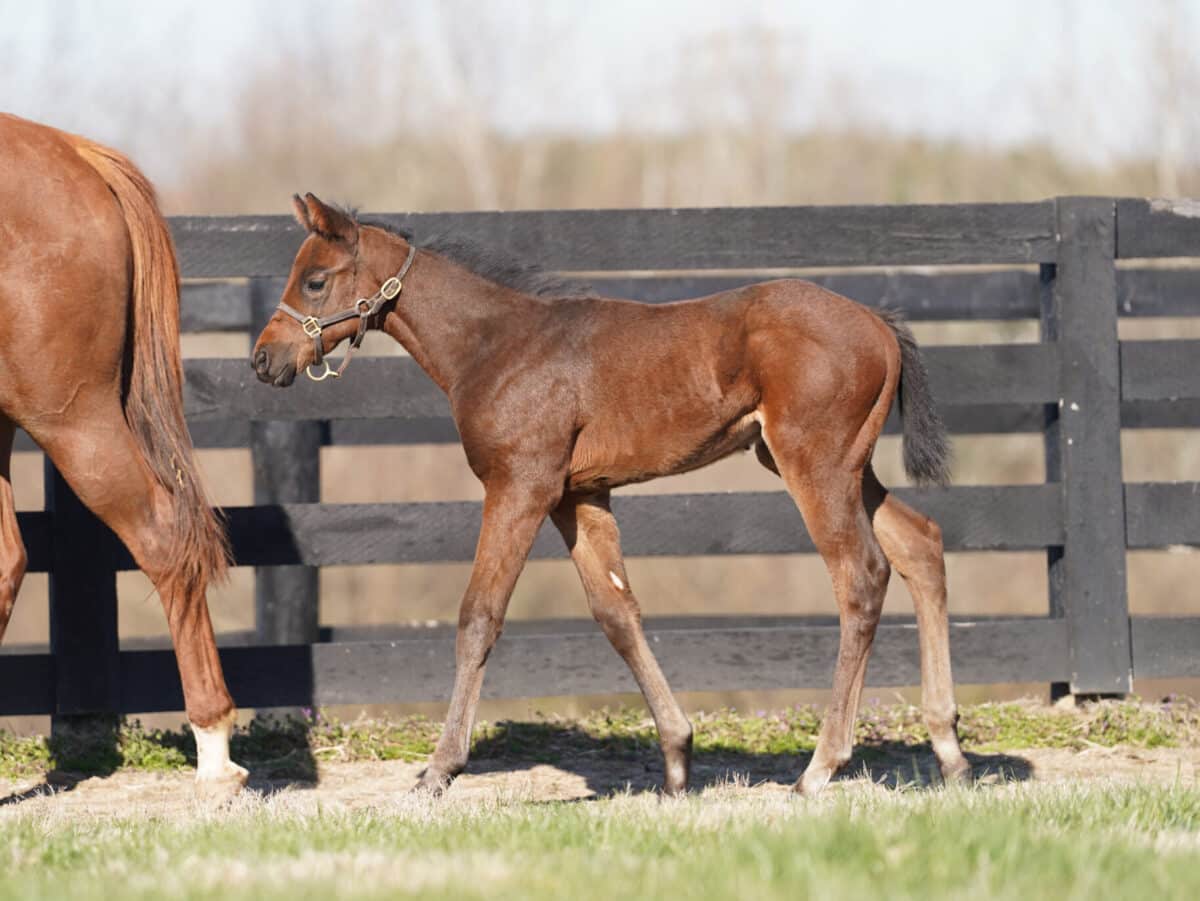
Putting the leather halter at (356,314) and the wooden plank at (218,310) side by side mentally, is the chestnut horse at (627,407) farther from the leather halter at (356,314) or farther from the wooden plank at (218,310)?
the wooden plank at (218,310)

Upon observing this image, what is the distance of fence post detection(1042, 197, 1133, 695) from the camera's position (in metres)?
6.25

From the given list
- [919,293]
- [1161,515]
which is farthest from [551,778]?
[919,293]

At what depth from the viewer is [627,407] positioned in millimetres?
4848

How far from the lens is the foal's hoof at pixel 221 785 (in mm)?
4820

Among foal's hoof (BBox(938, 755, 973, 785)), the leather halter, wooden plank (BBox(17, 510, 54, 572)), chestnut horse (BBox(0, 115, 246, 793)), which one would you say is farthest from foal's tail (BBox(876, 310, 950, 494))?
wooden plank (BBox(17, 510, 54, 572))

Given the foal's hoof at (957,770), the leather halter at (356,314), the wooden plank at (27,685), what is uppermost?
the leather halter at (356,314)

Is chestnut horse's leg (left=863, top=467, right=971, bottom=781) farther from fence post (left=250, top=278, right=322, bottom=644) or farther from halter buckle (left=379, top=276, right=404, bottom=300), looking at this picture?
fence post (left=250, top=278, right=322, bottom=644)

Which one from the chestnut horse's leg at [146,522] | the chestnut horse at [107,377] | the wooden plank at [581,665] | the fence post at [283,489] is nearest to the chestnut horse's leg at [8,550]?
the chestnut horse at [107,377]

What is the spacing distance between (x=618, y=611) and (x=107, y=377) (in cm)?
183

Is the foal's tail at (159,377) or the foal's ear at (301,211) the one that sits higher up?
the foal's ear at (301,211)

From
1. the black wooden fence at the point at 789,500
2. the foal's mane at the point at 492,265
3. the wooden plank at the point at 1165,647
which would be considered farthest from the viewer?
the wooden plank at the point at 1165,647

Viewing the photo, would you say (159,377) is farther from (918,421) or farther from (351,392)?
(918,421)

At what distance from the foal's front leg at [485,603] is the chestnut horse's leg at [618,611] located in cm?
34

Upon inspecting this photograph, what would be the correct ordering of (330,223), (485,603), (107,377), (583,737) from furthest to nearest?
(583,737) → (330,223) → (107,377) → (485,603)
